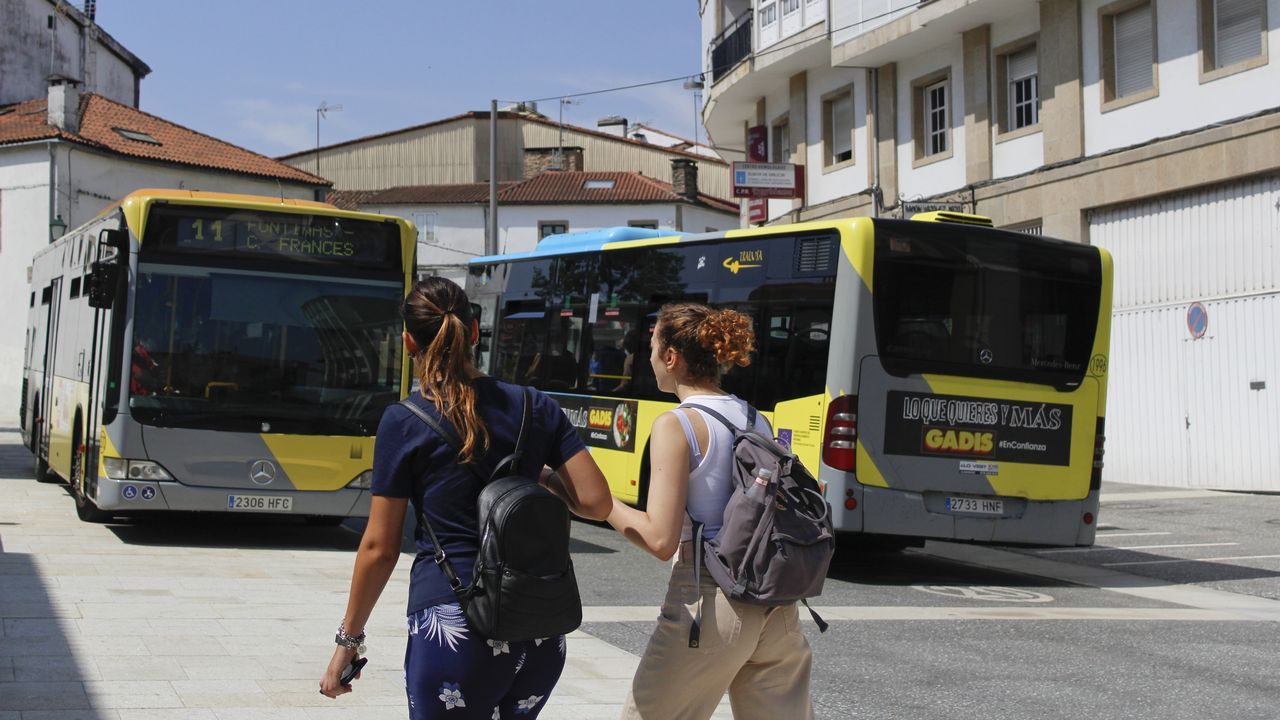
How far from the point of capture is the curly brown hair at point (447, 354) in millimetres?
3529

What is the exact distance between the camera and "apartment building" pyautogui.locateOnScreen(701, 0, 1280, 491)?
1880 cm

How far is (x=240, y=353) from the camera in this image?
1202 cm

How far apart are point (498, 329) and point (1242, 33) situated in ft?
33.9

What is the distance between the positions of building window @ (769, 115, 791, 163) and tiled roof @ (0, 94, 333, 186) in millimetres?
22049

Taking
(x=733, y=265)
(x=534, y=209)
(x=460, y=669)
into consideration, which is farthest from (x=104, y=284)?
(x=534, y=209)

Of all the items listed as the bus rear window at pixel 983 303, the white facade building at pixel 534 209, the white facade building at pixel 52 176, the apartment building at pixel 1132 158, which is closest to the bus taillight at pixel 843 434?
the bus rear window at pixel 983 303

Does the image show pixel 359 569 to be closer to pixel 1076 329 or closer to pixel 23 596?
pixel 23 596

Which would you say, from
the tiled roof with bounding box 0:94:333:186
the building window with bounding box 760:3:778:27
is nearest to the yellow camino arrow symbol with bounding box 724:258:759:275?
the building window with bounding box 760:3:778:27

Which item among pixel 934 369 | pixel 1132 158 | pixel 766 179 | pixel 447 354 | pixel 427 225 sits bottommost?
pixel 447 354

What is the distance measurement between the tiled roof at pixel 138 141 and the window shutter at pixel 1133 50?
104 feet

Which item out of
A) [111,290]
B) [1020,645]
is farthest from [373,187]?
[1020,645]

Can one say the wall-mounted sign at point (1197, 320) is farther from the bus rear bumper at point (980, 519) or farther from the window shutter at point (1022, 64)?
the bus rear bumper at point (980, 519)

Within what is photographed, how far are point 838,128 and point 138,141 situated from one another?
87.8 ft

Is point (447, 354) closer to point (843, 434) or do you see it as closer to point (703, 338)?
point (703, 338)
